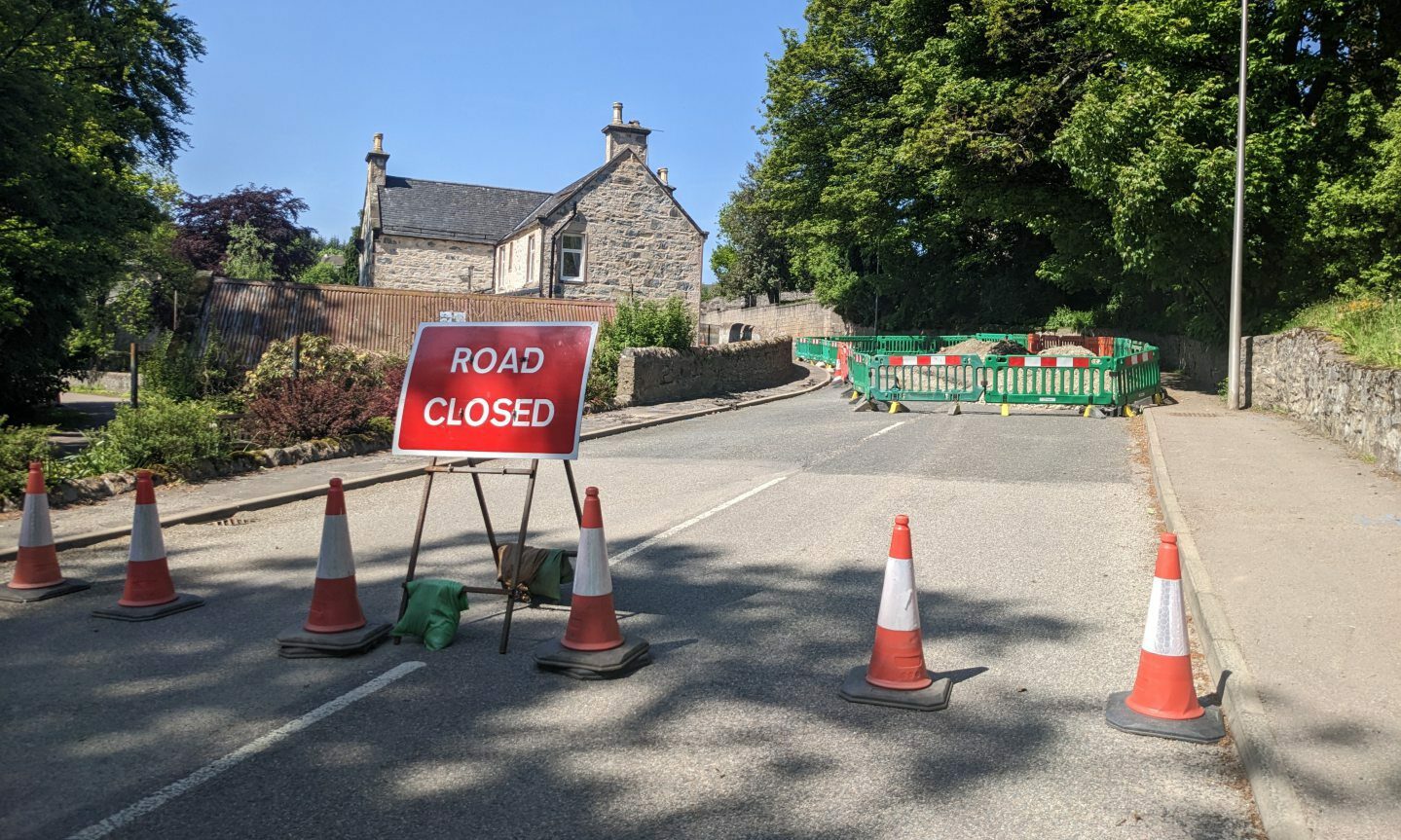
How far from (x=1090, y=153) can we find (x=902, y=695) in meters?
20.1

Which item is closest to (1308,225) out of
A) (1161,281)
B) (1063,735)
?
(1161,281)

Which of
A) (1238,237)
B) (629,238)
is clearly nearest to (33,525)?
(1238,237)

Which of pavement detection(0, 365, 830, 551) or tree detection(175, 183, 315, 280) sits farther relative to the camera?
tree detection(175, 183, 315, 280)

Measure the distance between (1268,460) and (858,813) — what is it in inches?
454

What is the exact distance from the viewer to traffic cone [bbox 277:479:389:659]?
19.1 ft

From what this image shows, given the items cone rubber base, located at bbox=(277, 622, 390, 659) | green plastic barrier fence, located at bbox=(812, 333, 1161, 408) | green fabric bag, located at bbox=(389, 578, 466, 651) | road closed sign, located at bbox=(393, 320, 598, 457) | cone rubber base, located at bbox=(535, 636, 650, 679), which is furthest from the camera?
green plastic barrier fence, located at bbox=(812, 333, 1161, 408)

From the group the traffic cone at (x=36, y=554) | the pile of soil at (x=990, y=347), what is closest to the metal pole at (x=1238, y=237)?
the pile of soil at (x=990, y=347)

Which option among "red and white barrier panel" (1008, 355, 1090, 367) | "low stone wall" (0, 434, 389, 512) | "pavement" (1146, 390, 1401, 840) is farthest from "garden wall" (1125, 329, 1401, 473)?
"low stone wall" (0, 434, 389, 512)

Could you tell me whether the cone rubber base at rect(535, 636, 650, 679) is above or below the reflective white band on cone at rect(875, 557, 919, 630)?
below

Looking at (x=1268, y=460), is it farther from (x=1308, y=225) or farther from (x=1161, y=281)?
(x=1161, y=281)

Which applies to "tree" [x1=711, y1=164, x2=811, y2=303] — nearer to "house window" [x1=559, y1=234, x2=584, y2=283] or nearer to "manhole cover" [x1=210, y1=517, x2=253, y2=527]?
"house window" [x1=559, y1=234, x2=584, y2=283]

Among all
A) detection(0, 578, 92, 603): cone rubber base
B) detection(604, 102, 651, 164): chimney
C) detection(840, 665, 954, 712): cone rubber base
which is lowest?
detection(0, 578, 92, 603): cone rubber base

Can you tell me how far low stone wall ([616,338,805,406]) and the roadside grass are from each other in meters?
12.8

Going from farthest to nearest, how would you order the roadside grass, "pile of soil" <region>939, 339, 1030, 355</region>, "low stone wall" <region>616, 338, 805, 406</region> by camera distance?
"pile of soil" <region>939, 339, 1030, 355</region>, "low stone wall" <region>616, 338, 805, 406</region>, the roadside grass
